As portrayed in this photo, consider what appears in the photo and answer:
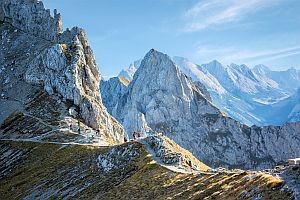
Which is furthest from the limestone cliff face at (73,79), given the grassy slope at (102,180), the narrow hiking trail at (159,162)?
the narrow hiking trail at (159,162)

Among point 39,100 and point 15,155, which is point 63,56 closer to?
point 39,100

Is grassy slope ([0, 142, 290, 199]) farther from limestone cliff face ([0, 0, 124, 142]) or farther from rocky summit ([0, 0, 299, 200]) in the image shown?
limestone cliff face ([0, 0, 124, 142])

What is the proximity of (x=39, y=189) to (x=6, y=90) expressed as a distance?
110414 millimetres

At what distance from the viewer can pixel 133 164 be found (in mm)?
79125

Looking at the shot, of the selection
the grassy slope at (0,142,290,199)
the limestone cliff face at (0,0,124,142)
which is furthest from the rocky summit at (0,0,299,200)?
the limestone cliff face at (0,0,124,142)

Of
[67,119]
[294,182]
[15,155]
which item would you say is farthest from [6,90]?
[294,182]

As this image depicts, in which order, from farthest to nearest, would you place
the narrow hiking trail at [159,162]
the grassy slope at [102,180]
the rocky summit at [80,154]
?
1. the narrow hiking trail at [159,162]
2. the rocky summit at [80,154]
3. the grassy slope at [102,180]

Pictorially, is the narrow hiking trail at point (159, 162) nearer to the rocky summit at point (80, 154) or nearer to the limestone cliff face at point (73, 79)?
the rocky summit at point (80, 154)

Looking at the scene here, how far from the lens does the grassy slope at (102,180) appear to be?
49875 mm

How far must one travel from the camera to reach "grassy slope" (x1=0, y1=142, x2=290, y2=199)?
164 feet

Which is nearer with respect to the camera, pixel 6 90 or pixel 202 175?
pixel 202 175

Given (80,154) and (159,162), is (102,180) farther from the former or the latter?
(80,154)

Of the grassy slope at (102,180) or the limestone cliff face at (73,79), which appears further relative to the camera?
the limestone cliff face at (73,79)

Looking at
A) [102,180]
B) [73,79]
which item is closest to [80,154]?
[102,180]
